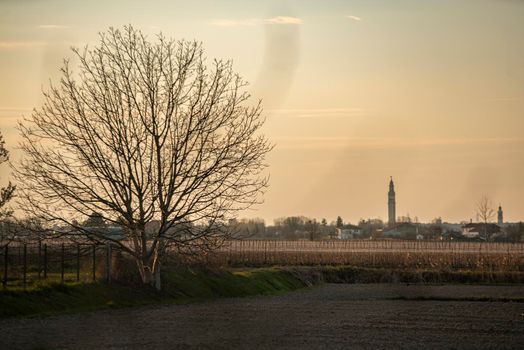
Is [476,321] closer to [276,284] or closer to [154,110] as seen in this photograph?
[154,110]

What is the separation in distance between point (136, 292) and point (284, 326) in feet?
35.2

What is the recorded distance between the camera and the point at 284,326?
29.8 meters

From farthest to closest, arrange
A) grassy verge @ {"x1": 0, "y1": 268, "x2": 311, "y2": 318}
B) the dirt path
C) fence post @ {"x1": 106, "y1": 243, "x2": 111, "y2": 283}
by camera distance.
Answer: fence post @ {"x1": 106, "y1": 243, "x2": 111, "y2": 283}, grassy verge @ {"x1": 0, "y1": 268, "x2": 311, "y2": 318}, the dirt path

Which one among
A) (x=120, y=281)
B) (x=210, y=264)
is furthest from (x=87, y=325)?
(x=210, y=264)

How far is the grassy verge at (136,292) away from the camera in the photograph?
32.2 metres

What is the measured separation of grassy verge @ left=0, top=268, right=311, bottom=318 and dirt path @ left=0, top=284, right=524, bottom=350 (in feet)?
4.54

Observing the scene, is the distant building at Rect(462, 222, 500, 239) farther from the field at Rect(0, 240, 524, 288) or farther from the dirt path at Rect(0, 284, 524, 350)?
the dirt path at Rect(0, 284, 524, 350)

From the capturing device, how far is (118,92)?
39.7 metres

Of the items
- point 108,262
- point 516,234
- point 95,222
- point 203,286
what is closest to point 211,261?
point 203,286

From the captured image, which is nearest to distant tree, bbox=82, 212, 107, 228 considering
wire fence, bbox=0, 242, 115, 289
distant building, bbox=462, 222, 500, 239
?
wire fence, bbox=0, 242, 115, 289

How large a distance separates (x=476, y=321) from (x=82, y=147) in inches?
653

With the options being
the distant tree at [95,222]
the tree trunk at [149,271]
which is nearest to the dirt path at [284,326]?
the tree trunk at [149,271]

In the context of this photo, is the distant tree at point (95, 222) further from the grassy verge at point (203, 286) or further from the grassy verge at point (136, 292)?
the grassy verge at point (203, 286)

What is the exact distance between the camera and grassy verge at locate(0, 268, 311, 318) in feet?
106
